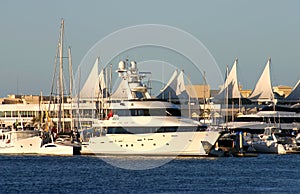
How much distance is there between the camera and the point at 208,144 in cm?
7456

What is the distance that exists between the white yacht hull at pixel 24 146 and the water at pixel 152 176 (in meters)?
5.93

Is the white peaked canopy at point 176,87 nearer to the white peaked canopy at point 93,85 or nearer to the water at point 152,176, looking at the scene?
the white peaked canopy at point 93,85

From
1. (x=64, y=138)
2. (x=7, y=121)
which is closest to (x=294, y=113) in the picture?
(x=7, y=121)

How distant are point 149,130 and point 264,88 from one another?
7361 centimetres

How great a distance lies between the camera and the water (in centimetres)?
5041

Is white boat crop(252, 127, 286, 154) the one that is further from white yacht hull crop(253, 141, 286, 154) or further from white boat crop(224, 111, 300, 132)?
white boat crop(224, 111, 300, 132)

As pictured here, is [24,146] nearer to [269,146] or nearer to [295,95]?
[269,146]

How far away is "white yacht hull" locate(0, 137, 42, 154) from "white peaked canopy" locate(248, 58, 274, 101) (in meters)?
62.9

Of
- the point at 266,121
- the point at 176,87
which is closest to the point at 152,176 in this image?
the point at 266,121

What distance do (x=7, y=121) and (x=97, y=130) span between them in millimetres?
75838

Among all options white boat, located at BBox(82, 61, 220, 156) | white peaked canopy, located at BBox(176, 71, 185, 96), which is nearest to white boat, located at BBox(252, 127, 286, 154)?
white boat, located at BBox(82, 61, 220, 156)

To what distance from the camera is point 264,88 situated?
144m

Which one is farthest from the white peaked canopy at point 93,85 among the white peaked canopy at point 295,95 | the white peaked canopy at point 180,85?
the white peaked canopy at point 295,95

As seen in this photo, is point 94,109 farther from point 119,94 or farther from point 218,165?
point 218,165
